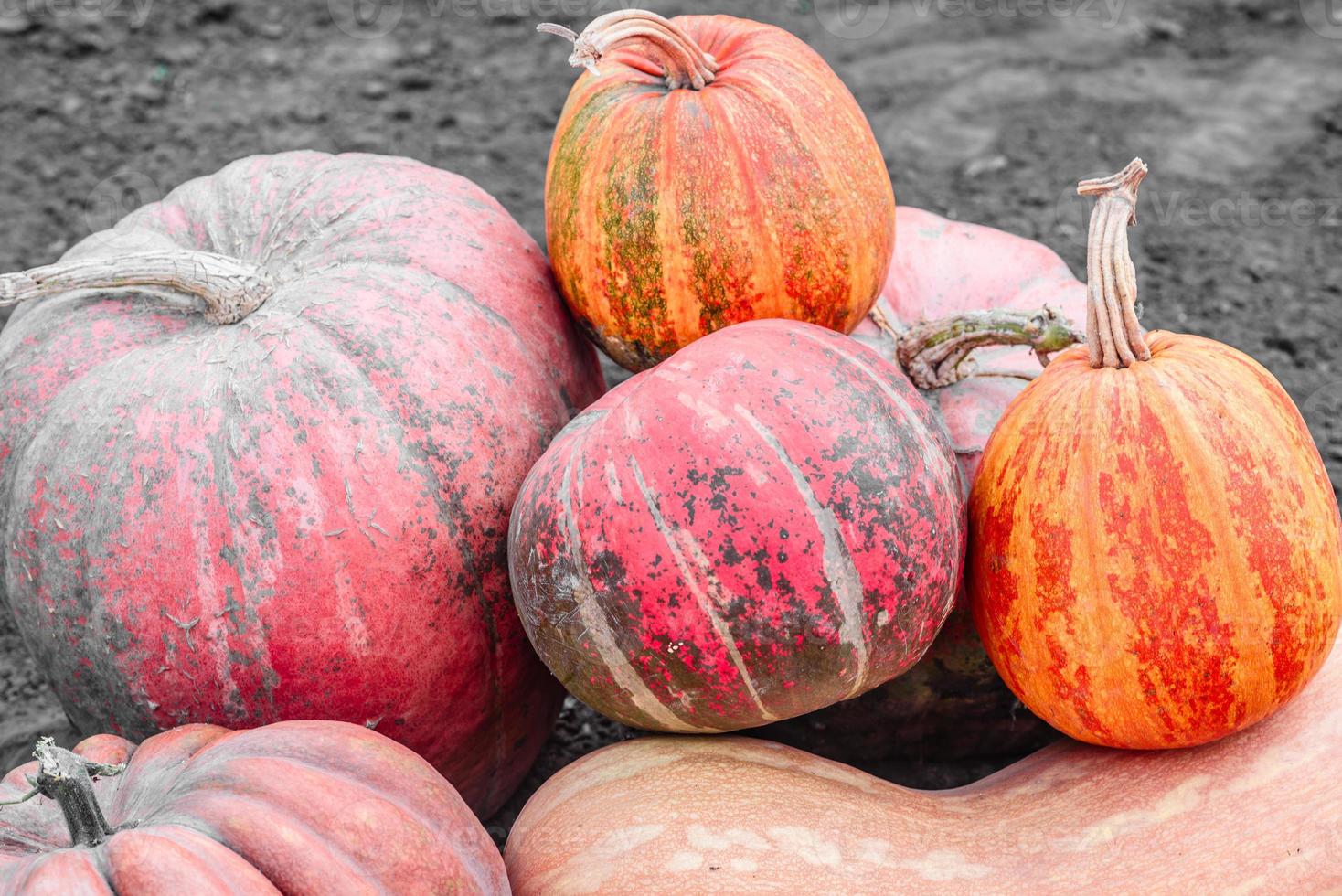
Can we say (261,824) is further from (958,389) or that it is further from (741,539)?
(958,389)

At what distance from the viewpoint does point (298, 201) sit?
117 inches

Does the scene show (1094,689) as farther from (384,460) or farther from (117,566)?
(117,566)

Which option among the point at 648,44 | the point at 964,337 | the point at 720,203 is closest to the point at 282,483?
the point at 720,203

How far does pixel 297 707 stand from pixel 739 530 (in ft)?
3.06

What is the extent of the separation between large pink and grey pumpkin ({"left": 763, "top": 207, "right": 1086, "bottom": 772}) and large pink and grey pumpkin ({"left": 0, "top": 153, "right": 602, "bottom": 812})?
757 millimetres

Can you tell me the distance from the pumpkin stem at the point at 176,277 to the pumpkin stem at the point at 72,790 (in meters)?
1.03

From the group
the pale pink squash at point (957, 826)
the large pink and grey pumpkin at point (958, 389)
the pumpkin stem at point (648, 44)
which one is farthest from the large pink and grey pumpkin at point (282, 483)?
the large pink and grey pumpkin at point (958, 389)

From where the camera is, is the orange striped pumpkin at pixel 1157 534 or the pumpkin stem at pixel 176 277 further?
the pumpkin stem at pixel 176 277

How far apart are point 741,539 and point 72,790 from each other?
1.09 metres

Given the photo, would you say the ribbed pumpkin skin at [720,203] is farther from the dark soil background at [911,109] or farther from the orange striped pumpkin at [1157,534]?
the dark soil background at [911,109]

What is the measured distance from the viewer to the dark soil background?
4867 millimetres

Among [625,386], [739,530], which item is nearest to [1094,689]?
[739,530]

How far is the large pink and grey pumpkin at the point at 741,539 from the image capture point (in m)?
2.20

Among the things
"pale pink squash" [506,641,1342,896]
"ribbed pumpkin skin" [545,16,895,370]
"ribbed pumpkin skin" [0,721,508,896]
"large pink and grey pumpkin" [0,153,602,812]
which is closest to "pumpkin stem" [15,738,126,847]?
"ribbed pumpkin skin" [0,721,508,896]
